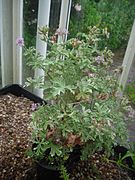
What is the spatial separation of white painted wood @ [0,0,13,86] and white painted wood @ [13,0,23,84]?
34 mm

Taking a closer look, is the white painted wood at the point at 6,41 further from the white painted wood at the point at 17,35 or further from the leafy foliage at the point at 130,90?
the leafy foliage at the point at 130,90

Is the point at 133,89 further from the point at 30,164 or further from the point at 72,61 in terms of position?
the point at 30,164

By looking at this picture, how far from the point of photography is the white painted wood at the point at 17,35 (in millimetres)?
1562

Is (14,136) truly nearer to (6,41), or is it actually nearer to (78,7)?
(6,41)

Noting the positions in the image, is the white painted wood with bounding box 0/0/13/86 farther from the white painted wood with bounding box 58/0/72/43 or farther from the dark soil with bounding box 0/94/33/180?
the white painted wood with bounding box 58/0/72/43

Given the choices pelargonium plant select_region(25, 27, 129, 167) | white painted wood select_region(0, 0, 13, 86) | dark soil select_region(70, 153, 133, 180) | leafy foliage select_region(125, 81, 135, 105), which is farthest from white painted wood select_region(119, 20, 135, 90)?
white painted wood select_region(0, 0, 13, 86)

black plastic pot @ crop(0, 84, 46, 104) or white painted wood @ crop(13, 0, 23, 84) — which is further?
black plastic pot @ crop(0, 84, 46, 104)

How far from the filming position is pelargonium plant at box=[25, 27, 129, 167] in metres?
0.96

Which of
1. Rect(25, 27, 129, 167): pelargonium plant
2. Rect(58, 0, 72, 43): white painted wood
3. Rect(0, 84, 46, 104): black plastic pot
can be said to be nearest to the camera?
Rect(25, 27, 129, 167): pelargonium plant

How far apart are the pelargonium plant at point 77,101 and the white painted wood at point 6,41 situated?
625mm

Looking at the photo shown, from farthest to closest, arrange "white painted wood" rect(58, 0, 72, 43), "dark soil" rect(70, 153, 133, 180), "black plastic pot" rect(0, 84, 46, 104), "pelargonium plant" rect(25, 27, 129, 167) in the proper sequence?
1. "black plastic pot" rect(0, 84, 46, 104)
2. "white painted wood" rect(58, 0, 72, 43)
3. "dark soil" rect(70, 153, 133, 180)
4. "pelargonium plant" rect(25, 27, 129, 167)

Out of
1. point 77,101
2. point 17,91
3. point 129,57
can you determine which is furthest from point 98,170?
point 17,91

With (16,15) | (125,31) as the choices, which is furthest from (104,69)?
(16,15)

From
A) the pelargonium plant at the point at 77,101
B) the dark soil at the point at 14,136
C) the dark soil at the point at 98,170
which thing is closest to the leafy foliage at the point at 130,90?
the pelargonium plant at the point at 77,101
